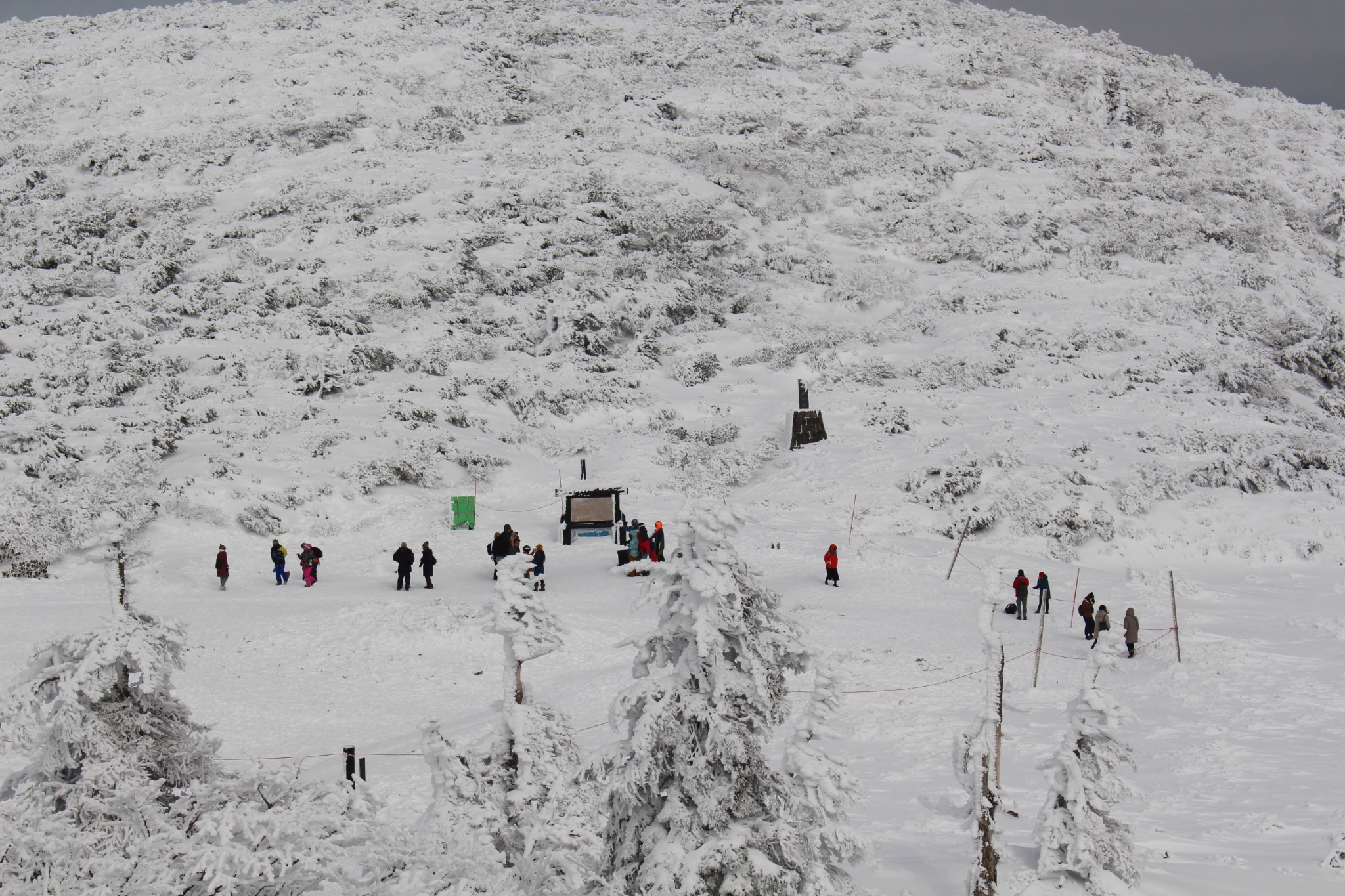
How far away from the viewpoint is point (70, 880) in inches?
252

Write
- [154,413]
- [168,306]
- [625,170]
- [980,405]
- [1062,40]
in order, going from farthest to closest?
[1062,40] → [625,170] → [168,306] → [980,405] → [154,413]

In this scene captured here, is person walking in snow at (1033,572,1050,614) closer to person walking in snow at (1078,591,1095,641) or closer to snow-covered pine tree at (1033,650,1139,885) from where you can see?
person walking in snow at (1078,591,1095,641)

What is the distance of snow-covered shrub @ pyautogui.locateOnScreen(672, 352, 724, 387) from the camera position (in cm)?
4128

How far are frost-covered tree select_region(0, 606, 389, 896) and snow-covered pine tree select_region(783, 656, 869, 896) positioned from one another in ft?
11.3

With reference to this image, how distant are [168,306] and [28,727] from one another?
4177 cm

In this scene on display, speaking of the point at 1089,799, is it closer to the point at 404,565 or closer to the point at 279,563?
the point at 404,565

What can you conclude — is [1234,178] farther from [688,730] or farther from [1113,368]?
Result: [688,730]

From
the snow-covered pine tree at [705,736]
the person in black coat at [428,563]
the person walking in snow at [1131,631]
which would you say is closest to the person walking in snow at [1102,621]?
the person walking in snow at [1131,631]

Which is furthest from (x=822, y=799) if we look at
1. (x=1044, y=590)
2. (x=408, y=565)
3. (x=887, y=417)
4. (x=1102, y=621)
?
(x=887, y=417)

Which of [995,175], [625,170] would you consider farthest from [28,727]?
[995,175]

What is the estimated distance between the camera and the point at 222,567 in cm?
2242

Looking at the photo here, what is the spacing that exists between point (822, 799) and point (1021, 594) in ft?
49.5

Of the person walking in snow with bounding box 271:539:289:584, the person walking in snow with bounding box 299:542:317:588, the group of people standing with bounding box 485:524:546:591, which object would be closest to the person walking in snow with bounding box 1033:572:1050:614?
the group of people standing with bounding box 485:524:546:591

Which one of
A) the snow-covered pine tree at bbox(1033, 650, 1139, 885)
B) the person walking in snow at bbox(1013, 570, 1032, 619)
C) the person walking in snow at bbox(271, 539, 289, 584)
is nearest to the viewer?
the snow-covered pine tree at bbox(1033, 650, 1139, 885)
